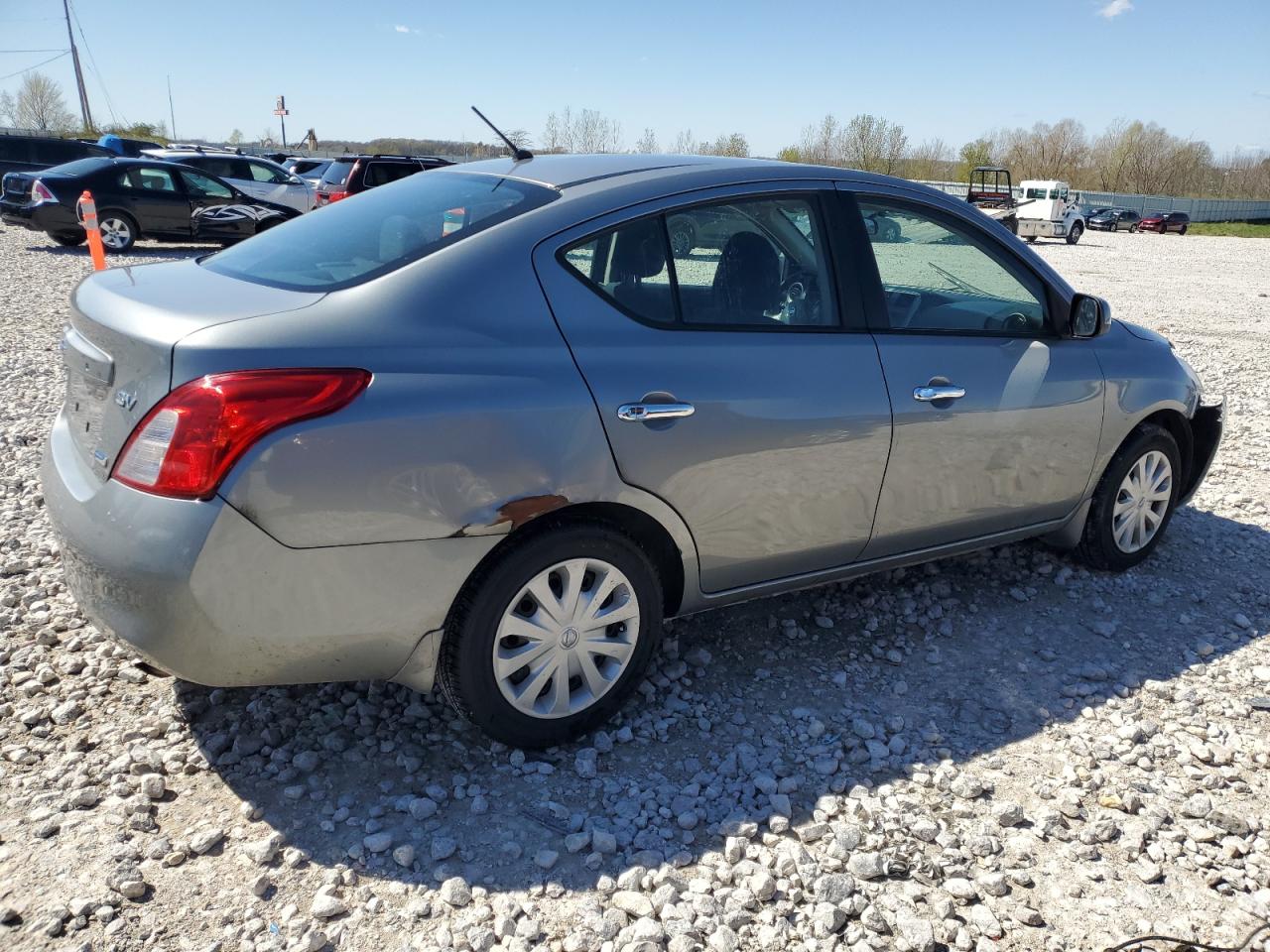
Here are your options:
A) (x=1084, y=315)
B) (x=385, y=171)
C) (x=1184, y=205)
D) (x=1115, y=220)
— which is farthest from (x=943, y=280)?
(x=1184, y=205)

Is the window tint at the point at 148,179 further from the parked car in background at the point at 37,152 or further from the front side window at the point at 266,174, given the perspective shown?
the parked car in background at the point at 37,152

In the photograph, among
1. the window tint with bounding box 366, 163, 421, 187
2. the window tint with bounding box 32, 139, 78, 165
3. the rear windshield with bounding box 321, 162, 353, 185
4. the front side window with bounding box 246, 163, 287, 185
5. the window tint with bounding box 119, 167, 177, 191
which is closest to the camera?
the window tint with bounding box 119, 167, 177, 191

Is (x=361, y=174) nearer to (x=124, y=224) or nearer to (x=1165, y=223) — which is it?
(x=124, y=224)

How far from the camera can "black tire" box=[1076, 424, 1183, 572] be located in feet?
14.1

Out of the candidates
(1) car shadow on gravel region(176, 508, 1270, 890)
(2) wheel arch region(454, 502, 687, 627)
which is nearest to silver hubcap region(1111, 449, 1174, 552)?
(1) car shadow on gravel region(176, 508, 1270, 890)

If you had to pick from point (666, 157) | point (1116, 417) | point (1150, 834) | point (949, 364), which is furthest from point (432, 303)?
point (1116, 417)

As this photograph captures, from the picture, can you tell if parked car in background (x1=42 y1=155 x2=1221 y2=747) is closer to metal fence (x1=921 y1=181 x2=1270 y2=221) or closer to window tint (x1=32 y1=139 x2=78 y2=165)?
window tint (x1=32 y1=139 x2=78 y2=165)

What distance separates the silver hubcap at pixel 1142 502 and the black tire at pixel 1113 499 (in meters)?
0.03

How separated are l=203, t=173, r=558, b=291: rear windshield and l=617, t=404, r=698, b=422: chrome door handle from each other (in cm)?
68

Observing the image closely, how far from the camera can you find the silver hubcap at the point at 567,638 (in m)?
2.84

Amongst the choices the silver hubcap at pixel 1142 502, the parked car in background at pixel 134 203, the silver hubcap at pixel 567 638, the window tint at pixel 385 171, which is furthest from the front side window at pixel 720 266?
the parked car in background at pixel 134 203

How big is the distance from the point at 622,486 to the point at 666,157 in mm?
1367

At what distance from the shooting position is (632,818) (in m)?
2.77

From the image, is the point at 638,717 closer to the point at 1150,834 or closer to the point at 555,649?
the point at 555,649
